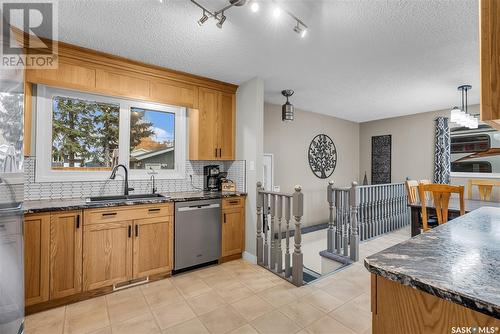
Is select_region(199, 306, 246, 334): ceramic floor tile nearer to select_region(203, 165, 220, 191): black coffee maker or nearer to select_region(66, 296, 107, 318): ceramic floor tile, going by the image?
select_region(66, 296, 107, 318): ceramic floor tile

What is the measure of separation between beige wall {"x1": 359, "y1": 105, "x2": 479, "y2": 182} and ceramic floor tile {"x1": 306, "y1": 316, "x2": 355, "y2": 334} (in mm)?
4383

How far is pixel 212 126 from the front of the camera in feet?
10.6

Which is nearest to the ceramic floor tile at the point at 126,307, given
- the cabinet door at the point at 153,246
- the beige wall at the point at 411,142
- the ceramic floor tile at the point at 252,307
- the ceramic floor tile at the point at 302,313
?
the cabinet door at the point at 153,246

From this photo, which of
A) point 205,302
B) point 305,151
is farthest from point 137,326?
point 305,151

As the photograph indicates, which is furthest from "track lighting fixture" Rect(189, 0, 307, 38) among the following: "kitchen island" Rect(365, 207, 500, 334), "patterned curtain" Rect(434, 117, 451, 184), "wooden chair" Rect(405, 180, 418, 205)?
"patterned curtain" Rect(434, 117, 451, 184)

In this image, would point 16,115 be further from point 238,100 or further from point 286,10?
point 238,100

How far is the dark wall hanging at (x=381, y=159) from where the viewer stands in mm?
5570

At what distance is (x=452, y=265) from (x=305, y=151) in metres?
4.32

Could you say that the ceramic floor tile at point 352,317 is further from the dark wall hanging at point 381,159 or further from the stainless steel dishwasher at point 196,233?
the dark wall hanging at point 381,159

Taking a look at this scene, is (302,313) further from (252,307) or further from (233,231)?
(233,231)

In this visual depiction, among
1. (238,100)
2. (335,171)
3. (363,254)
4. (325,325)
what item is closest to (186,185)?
(238,100)

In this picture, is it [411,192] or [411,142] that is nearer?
[411,192]

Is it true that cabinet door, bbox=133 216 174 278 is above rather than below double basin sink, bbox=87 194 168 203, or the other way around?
below

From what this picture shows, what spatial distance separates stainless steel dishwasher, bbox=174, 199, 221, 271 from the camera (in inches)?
106
